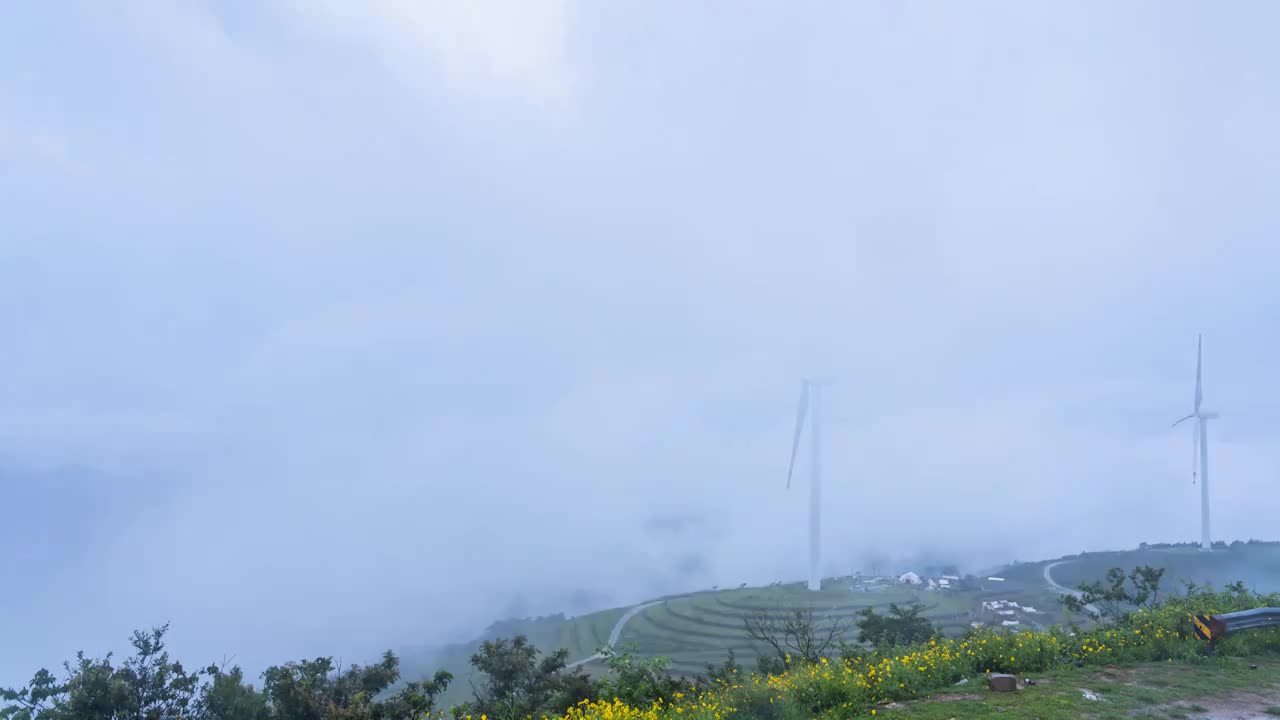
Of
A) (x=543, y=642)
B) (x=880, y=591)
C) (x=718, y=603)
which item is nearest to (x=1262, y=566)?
(x=880, y=591)

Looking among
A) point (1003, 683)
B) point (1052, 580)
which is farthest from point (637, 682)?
point (1052, 580)

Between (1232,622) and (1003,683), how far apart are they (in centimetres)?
520

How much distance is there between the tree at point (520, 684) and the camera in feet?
42.7

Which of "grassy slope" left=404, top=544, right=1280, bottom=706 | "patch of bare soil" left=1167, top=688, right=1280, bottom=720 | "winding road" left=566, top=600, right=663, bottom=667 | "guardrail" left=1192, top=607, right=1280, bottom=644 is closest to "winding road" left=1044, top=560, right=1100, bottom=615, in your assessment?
"grassy slope" left=404, top=544, right=1280, bottom=706

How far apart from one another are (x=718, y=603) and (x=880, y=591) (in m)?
26.7

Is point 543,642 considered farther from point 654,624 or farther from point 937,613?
point 937,613

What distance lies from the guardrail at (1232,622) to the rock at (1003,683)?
4416mm

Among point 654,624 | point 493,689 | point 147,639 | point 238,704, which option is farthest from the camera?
point 654,624

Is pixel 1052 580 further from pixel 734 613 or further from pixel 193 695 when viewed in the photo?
pixel 193 695

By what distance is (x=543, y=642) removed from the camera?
12062 cm

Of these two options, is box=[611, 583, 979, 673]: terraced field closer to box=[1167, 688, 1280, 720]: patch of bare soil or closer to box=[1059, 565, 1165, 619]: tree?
box=[1059, 565, 1165, 619]: tree

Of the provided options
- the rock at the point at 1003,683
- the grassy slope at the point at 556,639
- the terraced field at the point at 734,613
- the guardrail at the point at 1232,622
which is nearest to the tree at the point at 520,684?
the rock at the point at 1003,683

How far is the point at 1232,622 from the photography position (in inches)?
488

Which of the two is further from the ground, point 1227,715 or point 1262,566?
point 1227,715
